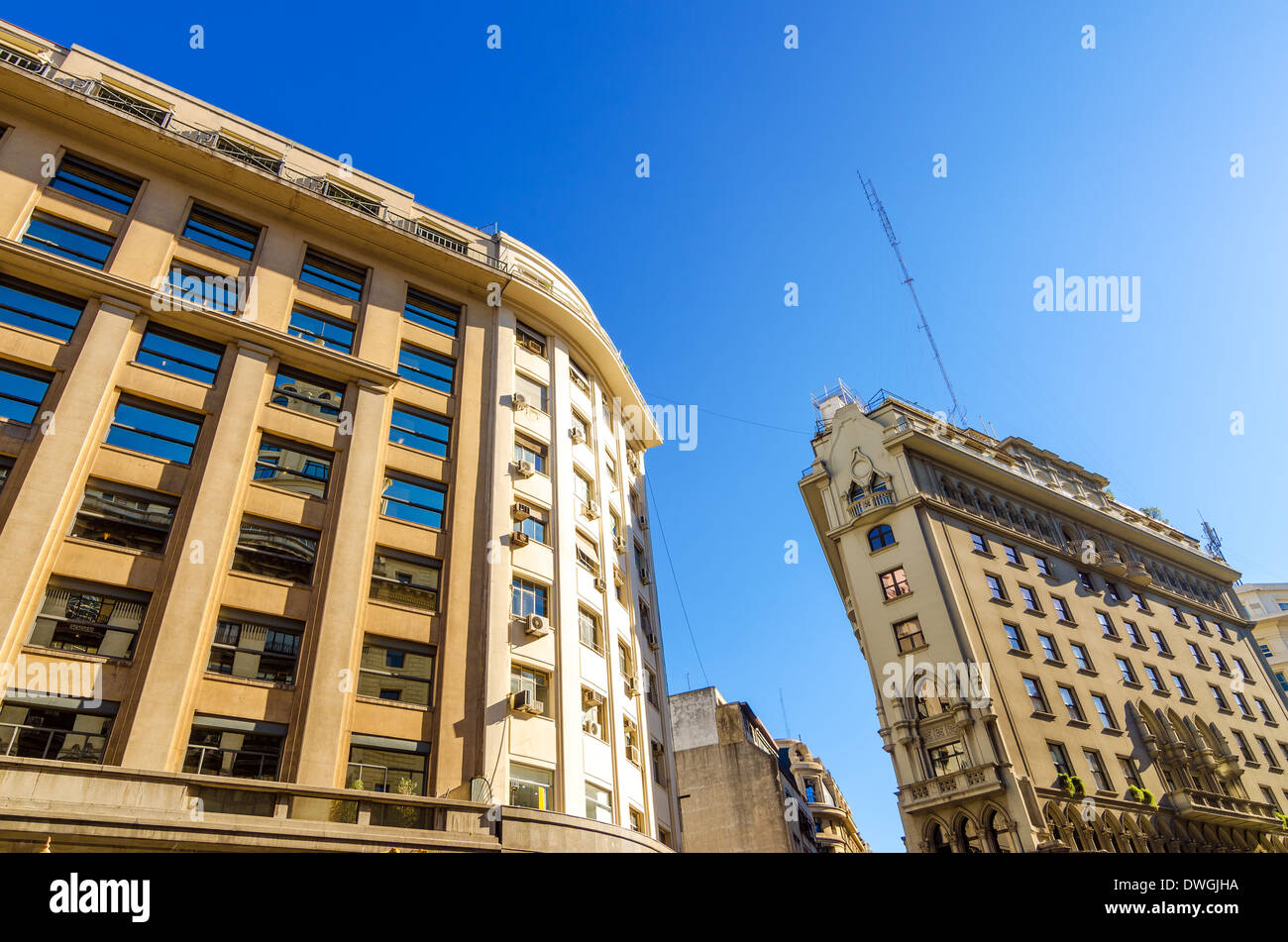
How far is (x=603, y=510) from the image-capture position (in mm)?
30562

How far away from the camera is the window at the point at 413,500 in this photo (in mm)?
23984

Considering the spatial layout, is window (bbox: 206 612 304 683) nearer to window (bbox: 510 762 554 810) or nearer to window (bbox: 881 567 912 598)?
window (bbox: 510 762 554 810)

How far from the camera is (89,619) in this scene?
18094 mm

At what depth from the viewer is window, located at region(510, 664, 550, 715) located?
2261cm

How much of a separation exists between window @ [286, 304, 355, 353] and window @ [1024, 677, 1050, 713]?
32.1 metres

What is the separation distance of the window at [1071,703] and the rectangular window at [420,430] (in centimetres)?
3061

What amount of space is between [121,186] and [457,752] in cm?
2112

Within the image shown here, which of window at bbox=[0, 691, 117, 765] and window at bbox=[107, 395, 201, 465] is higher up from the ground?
window at bbox=[107, 395, 201, 465]

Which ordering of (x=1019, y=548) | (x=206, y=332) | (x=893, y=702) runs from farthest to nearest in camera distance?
(x=1019, y=548) → (x=893, y=702) → (x=206, y=332)

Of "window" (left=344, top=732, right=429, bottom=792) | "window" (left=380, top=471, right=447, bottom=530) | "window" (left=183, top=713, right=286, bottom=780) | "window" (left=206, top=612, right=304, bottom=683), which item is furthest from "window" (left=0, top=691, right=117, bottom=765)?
"window" (left=380, top=471, right=447, bottom=530)

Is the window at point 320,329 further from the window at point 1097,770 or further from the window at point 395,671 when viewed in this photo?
the window at point 1097,770

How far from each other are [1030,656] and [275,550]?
33.2 m
